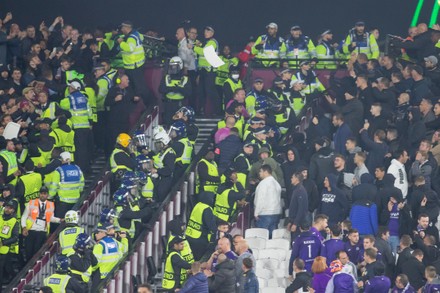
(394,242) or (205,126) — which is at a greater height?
(205,126)

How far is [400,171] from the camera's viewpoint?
29.2 m

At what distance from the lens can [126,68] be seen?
34.0 metres

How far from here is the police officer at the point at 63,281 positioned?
86.7 ft

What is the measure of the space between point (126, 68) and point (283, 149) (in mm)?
4525

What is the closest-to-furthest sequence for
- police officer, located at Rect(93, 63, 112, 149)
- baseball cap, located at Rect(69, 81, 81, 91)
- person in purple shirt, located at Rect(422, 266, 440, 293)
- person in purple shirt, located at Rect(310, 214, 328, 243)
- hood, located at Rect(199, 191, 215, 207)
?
person in purple shirt, located at Rect(422, 266, 440, 293), person in purple shirt, located at Rect(310, 214, 328, 243), hood, located at Rect(199, 191, 215, 207), baseball cap, located at Rect(69, 81, 81, 91), police officer, located at Rect(93, 63, 112, 149)

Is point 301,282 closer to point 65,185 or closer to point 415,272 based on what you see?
point 415,272

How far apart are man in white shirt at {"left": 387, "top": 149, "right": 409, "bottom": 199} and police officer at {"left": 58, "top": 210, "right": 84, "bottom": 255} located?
532cm

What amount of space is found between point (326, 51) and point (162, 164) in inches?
243

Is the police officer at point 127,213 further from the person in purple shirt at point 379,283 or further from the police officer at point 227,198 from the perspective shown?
the person in purple shirt at point 379,283

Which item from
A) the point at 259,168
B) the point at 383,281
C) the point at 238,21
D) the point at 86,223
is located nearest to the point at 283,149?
the point at 259,168

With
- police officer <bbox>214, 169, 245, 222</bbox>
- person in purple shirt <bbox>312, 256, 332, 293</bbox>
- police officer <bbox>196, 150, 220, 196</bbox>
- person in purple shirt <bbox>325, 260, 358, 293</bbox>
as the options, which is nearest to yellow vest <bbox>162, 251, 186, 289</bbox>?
police officer <bbox>214, 169, 245, 222</bbox>

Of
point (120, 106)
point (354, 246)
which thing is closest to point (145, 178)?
point (120, 106)

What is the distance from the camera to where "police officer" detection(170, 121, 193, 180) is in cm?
3061

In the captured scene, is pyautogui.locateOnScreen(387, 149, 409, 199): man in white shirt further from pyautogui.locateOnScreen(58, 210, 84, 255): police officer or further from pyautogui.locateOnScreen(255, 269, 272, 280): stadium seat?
pyautogui.locateOnScreen(58, 210, 84, 255): police officer
